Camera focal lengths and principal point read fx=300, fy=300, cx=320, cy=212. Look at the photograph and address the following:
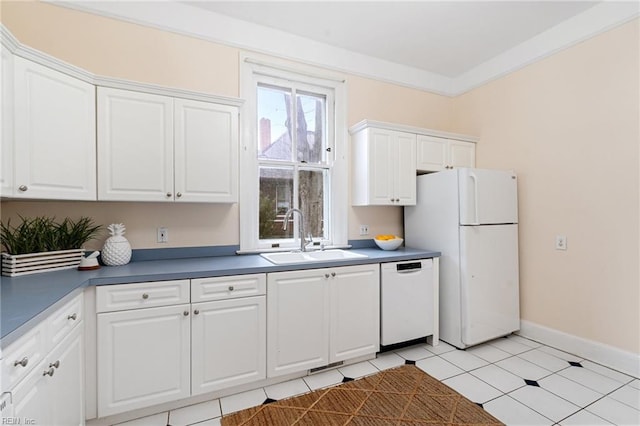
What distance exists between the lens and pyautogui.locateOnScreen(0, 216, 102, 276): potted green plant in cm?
174

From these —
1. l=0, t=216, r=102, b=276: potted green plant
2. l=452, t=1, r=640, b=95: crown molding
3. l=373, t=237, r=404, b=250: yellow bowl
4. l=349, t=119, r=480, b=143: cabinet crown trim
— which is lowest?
l=373, t=237, r=404, b=250: yellow bowl

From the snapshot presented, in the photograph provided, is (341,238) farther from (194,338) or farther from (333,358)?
(194,338)

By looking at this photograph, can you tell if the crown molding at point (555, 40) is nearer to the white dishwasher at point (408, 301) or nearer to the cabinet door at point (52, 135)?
the white dishwasher at point (408, 301)

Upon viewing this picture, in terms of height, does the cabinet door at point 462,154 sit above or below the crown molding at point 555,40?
below

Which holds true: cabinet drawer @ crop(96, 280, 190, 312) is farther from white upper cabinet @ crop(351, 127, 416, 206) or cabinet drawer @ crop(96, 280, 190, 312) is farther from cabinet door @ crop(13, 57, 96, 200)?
white upper cabinet @ crop(351, 127, 416, 206)

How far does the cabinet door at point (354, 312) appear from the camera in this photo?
2324 mm

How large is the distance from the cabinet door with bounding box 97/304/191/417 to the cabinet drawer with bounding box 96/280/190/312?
0.12ft

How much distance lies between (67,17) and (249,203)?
1.83m

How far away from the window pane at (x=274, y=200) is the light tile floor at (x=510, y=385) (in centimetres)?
127

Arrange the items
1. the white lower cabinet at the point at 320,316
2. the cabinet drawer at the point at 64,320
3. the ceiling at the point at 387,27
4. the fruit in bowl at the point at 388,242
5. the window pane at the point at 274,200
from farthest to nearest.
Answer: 1. the fruit in bowl at the point at 388,242
2. the window pane at the point at 274,200
3. the ceiling at the point at 387,27
4. the white lower cabinet at the point at 320,316
5. the cabinet drawer at the point at 64,320

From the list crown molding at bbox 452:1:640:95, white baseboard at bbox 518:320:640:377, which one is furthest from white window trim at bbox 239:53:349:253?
white baseboard at bbox 518:320:640:377

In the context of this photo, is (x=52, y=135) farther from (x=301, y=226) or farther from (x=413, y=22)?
(x=413, y=22)

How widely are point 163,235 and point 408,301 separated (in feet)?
6.96

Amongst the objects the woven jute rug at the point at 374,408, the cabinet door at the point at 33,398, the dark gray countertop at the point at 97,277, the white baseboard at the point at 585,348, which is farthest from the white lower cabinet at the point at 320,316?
the white baseboard at the point at 585,348
